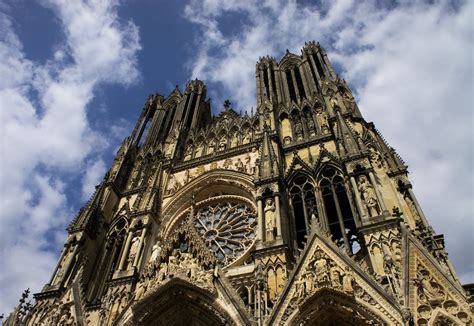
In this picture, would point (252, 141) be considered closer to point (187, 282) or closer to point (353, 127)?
point (353, 127)

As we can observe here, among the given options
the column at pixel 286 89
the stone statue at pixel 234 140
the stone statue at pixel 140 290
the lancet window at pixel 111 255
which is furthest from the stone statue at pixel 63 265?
the column at pixel 286 89

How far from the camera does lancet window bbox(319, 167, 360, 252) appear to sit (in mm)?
13547

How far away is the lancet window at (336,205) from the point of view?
13.5m

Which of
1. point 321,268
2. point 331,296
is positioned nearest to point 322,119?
point 321,268

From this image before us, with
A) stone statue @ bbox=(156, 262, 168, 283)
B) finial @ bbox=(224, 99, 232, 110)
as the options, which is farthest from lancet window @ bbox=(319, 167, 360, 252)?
finial @ bbox=(224, 99, 232, 110)

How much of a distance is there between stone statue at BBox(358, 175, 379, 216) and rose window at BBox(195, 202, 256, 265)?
4.48 meters

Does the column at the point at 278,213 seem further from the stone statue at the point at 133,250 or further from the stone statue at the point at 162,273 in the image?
the stone statue at the point at 133,250

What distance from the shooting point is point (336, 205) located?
45.5ft

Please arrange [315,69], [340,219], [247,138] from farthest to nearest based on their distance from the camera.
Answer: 1. [315,69]
2. [247,138]
3. [340,219]

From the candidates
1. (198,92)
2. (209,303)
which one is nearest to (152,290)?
(209,303)

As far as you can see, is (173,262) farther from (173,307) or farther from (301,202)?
(301,202)

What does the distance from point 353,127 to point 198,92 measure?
1437cm

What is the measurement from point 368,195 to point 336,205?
175cm

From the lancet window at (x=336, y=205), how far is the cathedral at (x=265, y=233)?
56 millimetres
